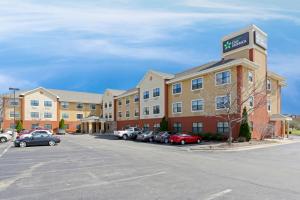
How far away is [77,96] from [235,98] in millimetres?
54518

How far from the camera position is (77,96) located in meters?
79.8

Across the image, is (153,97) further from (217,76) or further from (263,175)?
(263,175)

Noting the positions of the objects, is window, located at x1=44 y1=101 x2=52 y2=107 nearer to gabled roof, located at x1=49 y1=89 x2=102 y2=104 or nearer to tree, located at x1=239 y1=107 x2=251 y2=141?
gabled roof, located at x1=49 y1=89 x2=102 y2=104

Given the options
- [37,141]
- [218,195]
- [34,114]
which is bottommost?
[37,141]

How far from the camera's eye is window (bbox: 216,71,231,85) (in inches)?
1404

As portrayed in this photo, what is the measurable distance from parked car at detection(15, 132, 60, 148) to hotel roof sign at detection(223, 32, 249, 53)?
25518mm

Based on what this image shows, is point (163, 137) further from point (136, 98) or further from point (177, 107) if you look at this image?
point (136, 98)

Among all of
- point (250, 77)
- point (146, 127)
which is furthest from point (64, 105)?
point (250, 77)

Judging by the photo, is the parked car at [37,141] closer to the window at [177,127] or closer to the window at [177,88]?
the window at [177,127]

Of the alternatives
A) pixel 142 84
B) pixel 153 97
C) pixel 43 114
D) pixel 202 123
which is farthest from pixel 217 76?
pixel 43 114

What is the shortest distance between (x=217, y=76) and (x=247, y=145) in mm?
11170

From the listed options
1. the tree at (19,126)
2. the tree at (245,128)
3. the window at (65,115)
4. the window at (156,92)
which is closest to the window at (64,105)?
the window at (65,115)

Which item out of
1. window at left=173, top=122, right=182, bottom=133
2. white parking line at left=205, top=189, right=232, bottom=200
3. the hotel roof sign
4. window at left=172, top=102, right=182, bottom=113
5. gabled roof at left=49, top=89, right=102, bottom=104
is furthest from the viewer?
gabled roof at left=49, top=89, right=102, bottom=104

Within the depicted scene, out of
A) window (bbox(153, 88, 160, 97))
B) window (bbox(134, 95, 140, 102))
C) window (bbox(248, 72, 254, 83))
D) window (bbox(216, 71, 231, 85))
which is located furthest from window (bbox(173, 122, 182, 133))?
window (bbox(134, 95, 140, 102))
